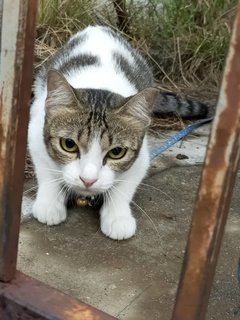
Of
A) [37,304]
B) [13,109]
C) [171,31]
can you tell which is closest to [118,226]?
[37,304]

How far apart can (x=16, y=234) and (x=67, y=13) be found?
97.5 inches

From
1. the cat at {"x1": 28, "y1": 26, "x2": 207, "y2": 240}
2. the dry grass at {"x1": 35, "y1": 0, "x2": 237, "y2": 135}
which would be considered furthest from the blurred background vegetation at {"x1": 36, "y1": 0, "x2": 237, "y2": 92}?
the cat at {"x1": 28, "y1": 26, "x2": 207, "y2": 240}

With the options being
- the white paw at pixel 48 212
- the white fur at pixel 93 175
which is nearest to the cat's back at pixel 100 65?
the white fur at pixel 93 175

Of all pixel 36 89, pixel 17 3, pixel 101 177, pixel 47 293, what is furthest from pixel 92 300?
pixel 36 89

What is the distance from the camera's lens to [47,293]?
1.27 metres

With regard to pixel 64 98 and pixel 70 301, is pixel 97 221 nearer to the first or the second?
pixel 64 98

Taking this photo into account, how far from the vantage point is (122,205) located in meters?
2.22

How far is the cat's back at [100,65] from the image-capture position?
8.18ft

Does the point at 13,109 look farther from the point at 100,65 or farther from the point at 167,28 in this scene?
the point at 167,28

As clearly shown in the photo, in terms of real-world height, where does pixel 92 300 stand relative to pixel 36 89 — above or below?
below

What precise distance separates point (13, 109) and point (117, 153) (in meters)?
0.99

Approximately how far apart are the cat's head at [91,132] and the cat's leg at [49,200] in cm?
11

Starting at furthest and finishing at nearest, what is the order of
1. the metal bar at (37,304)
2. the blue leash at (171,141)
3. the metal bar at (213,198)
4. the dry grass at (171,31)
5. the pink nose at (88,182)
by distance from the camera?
the dry grass at (171,31)
the blue leash at (171,141)
the pink nose at (88,182)
the metal bar at (37,304)
the metal bar at (213,198)

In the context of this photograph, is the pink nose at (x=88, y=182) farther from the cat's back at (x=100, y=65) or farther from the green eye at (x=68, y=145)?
the cat's back at (x=100, y=65)
